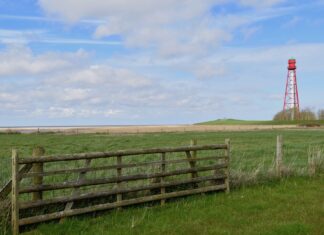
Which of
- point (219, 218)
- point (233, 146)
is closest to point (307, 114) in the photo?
point (233, 146)

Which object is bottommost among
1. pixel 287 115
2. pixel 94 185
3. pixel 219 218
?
pixel 219 218

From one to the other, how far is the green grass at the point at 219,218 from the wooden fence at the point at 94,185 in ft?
0.81

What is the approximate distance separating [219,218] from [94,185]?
2834 mm

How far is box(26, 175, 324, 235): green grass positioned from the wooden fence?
9.7 inches

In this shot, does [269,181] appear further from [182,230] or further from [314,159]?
[182,230]

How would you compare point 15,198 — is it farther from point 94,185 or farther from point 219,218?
point 219,218

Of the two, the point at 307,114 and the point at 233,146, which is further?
the point at 307,114

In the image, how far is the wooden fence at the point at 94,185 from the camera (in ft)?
26.7

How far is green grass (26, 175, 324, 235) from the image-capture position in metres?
8.30

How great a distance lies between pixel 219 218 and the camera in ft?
30.6

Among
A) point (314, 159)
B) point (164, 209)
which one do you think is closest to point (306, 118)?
point (314, 159)

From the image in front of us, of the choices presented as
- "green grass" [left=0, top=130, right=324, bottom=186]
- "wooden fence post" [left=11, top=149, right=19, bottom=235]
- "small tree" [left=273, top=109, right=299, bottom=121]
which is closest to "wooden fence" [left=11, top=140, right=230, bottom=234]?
"wooden fence post" [left=11, top=149, right=19, bottom=235]

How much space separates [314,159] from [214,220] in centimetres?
833

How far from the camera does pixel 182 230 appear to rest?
8.34m
